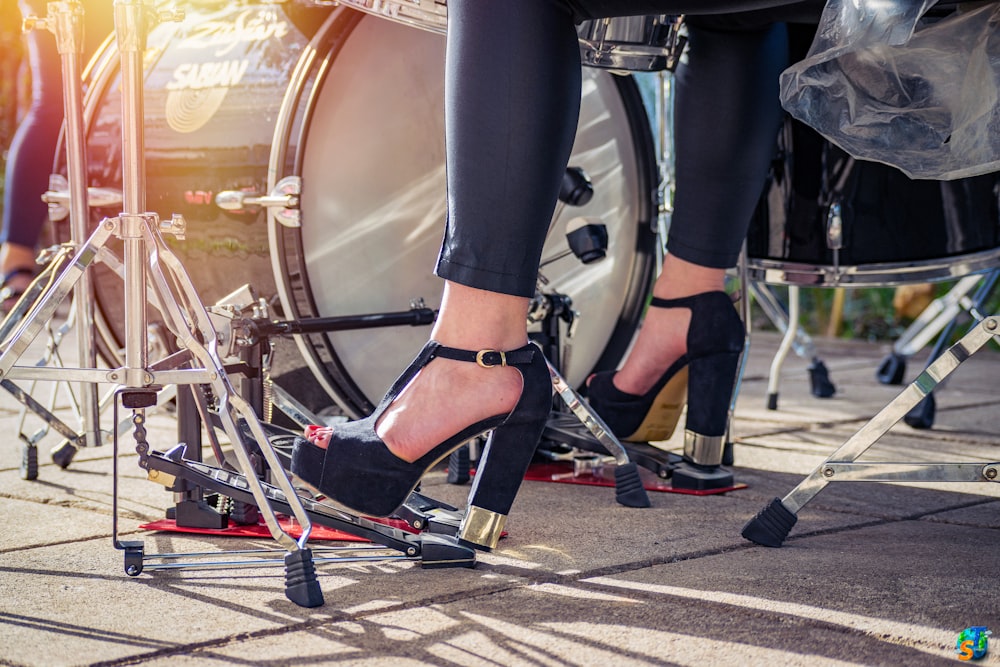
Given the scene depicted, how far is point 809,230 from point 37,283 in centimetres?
149

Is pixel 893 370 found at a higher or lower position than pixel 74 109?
lower

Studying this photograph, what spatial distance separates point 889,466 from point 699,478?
0.48m

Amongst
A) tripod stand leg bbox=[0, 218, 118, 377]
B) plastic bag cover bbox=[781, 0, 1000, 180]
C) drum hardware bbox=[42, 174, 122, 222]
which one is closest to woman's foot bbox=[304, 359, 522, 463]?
tripod stand leg bbox=[0, 218, 118, 377]

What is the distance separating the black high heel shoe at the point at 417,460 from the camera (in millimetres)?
1166

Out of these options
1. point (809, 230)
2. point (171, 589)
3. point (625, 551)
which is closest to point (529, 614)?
point (625, 551)

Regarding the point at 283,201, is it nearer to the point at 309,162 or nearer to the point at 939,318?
the point at 309,162

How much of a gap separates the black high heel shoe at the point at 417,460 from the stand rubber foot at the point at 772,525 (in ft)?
1.10

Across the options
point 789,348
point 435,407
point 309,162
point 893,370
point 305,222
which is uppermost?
point 309,162

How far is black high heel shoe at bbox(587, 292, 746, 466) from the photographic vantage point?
1729 mm

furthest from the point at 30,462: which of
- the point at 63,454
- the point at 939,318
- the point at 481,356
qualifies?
the point at 939,318

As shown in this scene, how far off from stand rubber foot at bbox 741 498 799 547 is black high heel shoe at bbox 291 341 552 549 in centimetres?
33

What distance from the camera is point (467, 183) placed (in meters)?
1.15

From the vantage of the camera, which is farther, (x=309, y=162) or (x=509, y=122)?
(x=309, y=162)

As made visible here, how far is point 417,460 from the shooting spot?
3.88ft
